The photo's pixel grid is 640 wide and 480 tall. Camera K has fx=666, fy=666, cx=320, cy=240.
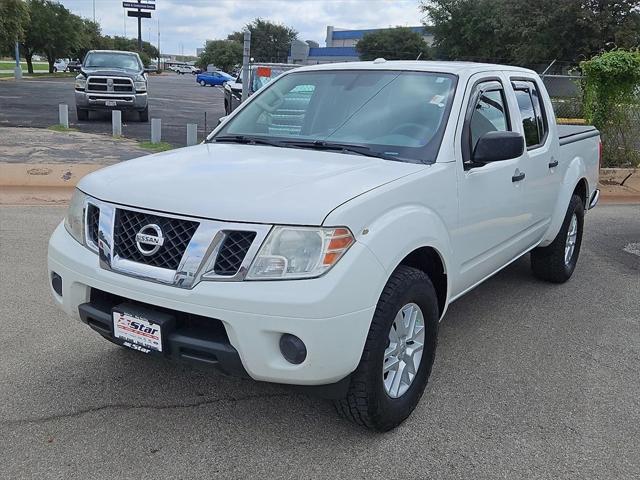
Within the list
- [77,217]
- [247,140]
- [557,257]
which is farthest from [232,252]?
[557,257]

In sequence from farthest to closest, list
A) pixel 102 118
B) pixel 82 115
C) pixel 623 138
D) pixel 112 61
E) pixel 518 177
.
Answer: pixel 102 118
pixel 112 61
pixel 82 115
pixel 623 138
pixel 518 177

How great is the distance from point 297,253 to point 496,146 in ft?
5.15

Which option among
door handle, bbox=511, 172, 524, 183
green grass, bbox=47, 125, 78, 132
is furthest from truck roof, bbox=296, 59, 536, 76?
green grass, bbox=47, 125, 78, 132

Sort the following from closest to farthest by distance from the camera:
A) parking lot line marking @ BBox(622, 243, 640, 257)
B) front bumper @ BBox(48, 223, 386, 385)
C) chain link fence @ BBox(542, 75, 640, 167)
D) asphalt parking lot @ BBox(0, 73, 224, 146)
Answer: front bumper @ BBox(48, 223, 386, 385) < parking lot line marking @ BBox(622, 243, 640, 257) < chain link fence @ BBox(542, 75, 640, 167) < asphalt parking lot @ BBox(0, 73, 224, 146)

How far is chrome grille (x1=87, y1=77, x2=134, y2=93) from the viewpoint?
60.0 ft

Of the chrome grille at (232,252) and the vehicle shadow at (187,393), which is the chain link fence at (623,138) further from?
the chrome grille at (232,252)

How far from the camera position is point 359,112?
409cm

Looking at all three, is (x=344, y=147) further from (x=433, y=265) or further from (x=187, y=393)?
(x=187, y=393)

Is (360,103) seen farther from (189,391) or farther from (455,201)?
(189,391)

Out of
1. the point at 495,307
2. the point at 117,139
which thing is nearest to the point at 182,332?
the point at 495,307

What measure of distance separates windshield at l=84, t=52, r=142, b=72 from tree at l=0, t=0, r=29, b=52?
19359 mm

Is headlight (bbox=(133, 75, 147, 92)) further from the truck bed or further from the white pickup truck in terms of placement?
the white pickup truck

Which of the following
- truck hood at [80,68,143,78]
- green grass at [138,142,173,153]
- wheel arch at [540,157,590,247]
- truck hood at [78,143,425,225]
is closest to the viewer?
truck hood at [78,143,425,225]

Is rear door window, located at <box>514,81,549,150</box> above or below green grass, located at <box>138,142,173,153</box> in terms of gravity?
above
